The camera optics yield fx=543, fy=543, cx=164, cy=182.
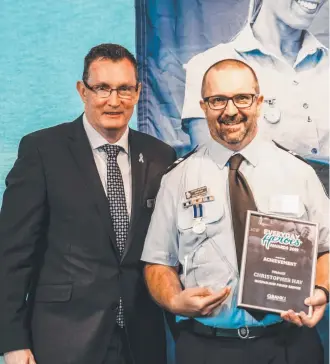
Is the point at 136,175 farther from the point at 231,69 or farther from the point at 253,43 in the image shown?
the point at 253,43

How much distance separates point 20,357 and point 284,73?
1.56 m

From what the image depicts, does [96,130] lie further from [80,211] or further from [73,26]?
[73,26]

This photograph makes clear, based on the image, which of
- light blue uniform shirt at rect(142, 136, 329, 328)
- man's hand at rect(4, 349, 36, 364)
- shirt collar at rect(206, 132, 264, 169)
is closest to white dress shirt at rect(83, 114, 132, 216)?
light blue uniform shirt at rect(142, 136, 329, 328)

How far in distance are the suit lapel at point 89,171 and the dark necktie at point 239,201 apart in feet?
1.48

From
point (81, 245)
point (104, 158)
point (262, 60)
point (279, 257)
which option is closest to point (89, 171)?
point (104, 158)

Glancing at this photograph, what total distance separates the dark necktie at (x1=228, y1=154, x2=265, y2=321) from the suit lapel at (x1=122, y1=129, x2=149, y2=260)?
347mm

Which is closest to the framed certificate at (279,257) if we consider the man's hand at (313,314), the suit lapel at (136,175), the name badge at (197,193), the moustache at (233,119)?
the man's hand at (313,314)

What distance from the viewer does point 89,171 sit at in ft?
6.72

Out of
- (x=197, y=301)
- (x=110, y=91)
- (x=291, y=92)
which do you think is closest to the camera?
(x=197, y=301)

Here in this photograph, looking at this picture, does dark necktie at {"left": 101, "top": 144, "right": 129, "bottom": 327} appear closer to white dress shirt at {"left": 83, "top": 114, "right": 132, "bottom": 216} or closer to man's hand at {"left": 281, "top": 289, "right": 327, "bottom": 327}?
white dress shirt at {"left": 83, "top": 114, "right": 132, "bottom": 216}

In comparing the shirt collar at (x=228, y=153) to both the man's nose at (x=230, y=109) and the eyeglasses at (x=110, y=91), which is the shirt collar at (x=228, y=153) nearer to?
the man's nose at (x=230, y=109)

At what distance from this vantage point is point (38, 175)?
200cm

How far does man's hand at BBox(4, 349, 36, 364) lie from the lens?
1927 millimetres

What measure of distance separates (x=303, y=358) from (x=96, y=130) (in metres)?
1.13
